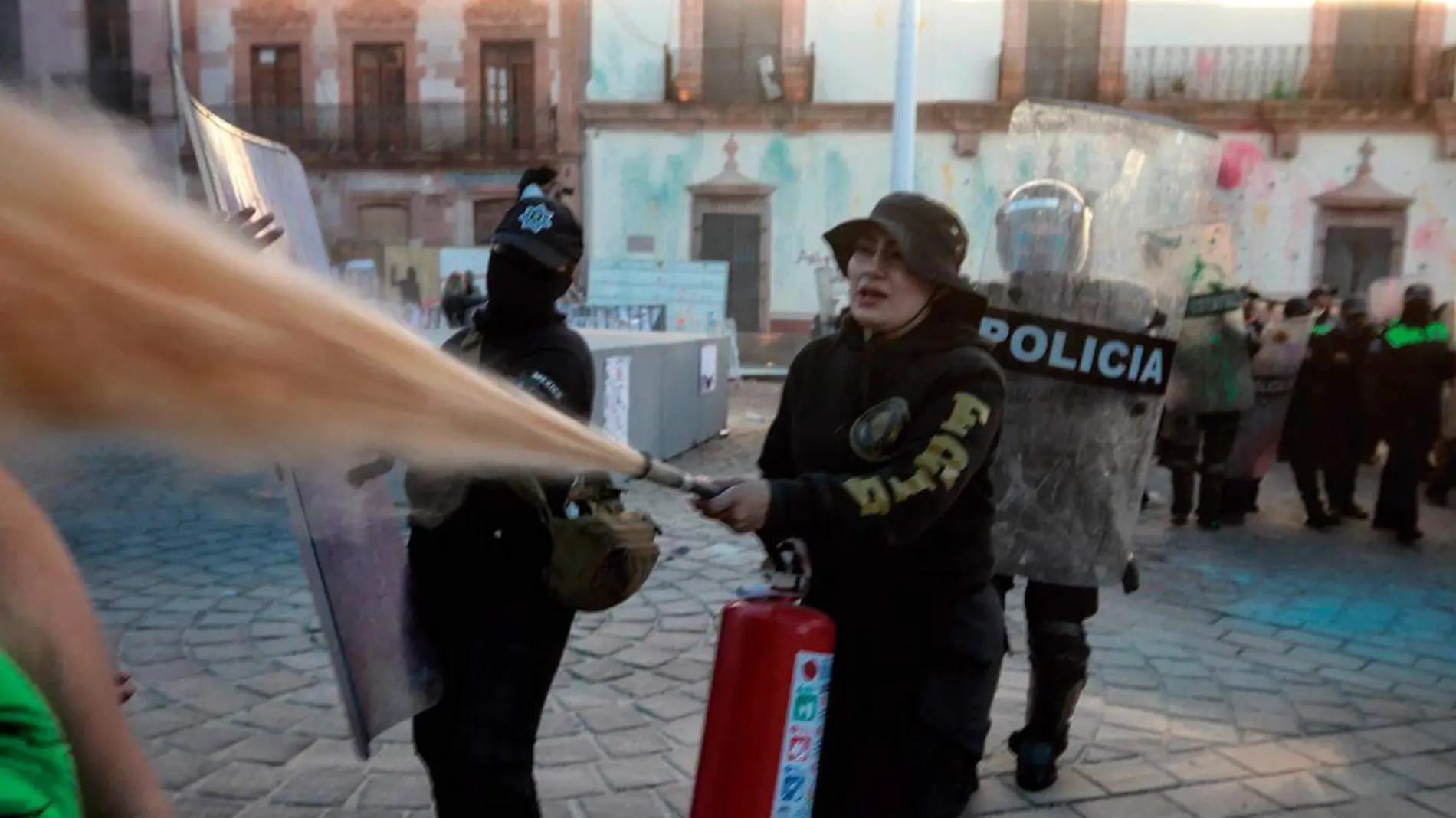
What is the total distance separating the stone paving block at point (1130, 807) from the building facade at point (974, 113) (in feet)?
65.6

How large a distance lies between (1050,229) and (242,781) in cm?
330

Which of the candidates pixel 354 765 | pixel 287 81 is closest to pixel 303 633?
pixel 354 765

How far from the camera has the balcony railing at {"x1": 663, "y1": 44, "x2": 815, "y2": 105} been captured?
24031 mm

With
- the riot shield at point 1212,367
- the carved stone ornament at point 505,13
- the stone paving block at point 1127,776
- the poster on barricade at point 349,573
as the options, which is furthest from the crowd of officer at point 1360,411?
the carved stone ornament at point 505,13

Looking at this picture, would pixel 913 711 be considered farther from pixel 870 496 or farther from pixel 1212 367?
pixel 1212 367

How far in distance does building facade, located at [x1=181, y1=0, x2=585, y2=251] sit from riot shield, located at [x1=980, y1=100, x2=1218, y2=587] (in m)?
22.5

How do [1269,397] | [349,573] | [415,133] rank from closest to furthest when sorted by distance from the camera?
1. [349,573]
2. [1269,397]
3. [415,133]

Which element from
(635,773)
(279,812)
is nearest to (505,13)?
(635,773)

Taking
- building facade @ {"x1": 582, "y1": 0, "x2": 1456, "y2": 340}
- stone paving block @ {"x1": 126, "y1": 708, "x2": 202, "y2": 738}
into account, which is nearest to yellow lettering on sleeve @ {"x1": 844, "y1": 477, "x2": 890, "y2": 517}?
stone paving block @ {"x1": 126, "y1": 708, "x2": 202, "y2": 738}

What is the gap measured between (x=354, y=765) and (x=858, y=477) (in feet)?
8.23

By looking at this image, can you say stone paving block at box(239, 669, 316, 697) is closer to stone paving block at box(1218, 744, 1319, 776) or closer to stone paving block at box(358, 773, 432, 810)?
stone paving block at box(358, 773, 432, 810)

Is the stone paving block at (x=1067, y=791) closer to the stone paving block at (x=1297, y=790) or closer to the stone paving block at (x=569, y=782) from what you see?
the stone paving block at (x=1297, y=790)

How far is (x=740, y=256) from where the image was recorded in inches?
968

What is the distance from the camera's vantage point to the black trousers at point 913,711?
2.31 m
